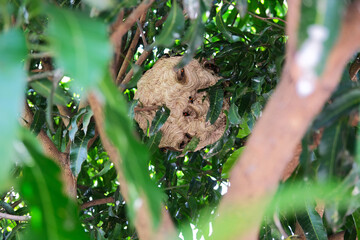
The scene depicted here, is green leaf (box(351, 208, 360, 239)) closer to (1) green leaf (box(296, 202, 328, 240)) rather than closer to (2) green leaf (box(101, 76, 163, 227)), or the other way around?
(1) green leaf (box(296, 202, 328, 240))

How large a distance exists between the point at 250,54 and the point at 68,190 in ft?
2.40

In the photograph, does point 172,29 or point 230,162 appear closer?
point 172,29

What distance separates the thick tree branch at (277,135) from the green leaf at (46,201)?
169 mm

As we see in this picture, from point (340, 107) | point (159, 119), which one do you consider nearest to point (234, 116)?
point (159, 119)

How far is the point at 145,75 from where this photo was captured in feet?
5.64

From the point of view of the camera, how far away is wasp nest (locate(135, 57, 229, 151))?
1.63 metres

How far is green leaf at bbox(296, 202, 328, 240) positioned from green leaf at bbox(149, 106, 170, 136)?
22.6 inches

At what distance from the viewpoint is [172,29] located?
789 mm

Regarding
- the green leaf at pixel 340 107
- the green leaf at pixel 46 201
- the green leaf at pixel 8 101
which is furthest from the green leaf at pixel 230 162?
the green leaf at pixel 8 101

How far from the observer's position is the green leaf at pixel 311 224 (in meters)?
1.03

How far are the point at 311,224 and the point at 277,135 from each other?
2.00 ft

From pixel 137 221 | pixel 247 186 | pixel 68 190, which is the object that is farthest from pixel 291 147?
pixel 68 190

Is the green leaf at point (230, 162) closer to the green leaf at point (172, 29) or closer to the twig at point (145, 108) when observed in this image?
the twig at point (145, 108)

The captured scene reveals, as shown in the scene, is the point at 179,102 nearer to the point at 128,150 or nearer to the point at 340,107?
the point at 340,107
